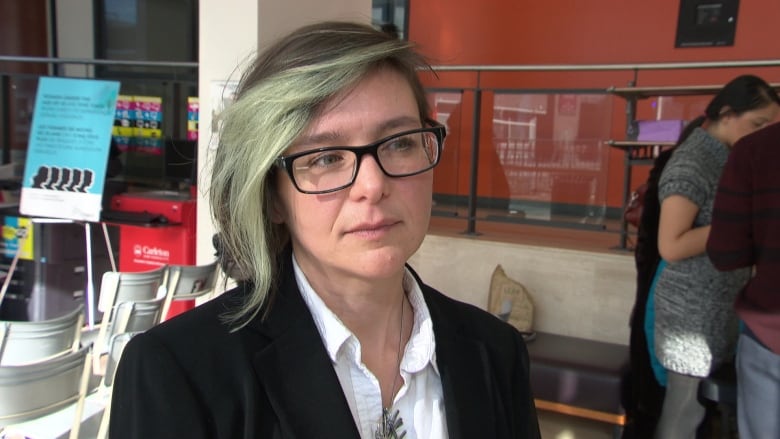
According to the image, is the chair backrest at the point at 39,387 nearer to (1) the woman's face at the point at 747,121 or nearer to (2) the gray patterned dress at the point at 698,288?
(2) the gray patterned dress at the point at 698,288

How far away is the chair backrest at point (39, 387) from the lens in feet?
5.24

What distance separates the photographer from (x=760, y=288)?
5.36 ft

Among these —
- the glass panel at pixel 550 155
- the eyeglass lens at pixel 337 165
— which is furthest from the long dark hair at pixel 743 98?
the glass panel at pixel 550 155

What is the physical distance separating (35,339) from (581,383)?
2.31 meters

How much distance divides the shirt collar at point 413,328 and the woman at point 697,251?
50.3 inches

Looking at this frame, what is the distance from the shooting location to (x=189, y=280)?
9.64ft

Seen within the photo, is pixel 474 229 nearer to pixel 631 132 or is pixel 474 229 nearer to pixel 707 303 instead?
pixel 631 132

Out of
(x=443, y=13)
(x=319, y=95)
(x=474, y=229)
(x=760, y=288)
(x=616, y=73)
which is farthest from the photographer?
(x=443, y=13)

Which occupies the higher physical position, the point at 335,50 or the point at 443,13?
the point at 443,13

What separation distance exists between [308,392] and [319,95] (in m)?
0.41

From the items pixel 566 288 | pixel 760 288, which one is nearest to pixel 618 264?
pixel 566 288

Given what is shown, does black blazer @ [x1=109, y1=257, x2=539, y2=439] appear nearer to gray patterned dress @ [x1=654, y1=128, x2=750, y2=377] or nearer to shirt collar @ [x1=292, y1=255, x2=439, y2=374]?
shirt collar @ [x1=292, y1=255, x2=439, y2=374]

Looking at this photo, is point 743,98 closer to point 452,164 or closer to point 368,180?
point 368,180

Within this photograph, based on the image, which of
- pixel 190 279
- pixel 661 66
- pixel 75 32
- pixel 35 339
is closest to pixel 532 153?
pixel 661 66
